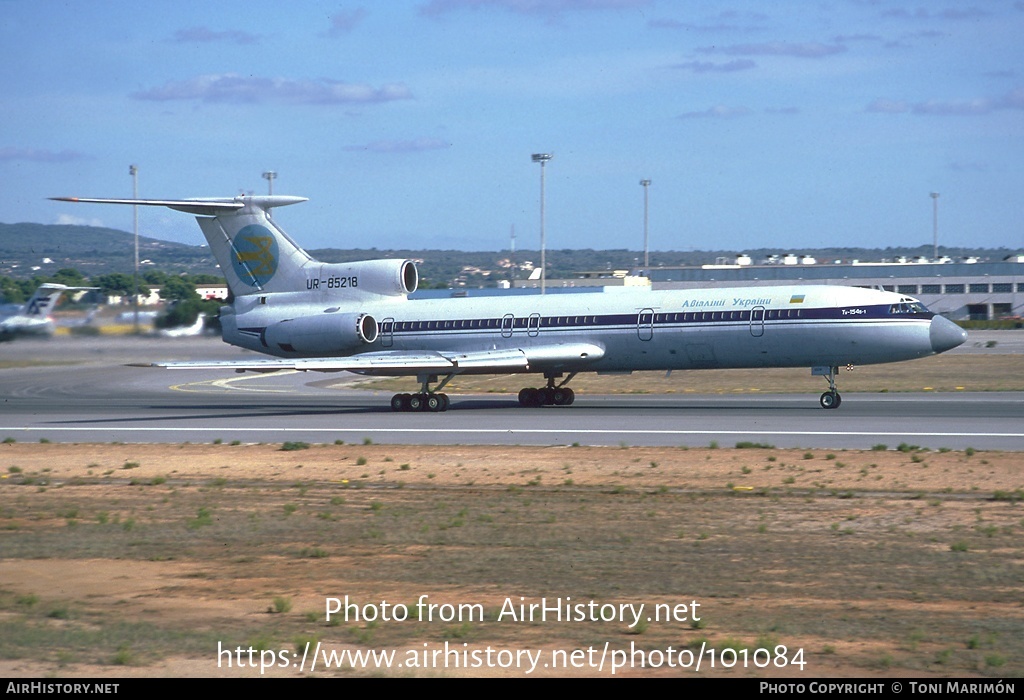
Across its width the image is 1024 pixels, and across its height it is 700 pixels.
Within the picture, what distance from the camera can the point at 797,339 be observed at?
100 feet

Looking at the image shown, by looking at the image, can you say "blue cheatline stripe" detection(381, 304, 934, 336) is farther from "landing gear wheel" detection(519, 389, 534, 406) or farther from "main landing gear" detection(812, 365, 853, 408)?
"landing gear wheel" detection(519, 389, 534, 406)

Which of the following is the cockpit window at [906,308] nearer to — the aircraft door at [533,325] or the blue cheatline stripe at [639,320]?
the blue cheatline stripe at [639,320]

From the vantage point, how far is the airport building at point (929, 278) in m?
100

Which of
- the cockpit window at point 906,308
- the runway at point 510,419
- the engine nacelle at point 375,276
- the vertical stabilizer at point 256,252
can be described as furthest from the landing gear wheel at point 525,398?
the cockpit window at point 906,308

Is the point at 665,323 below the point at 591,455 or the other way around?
the other way around

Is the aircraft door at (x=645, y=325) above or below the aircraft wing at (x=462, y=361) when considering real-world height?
above

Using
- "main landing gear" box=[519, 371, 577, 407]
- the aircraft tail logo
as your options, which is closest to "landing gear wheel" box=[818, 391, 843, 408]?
"main landing gear" box=[519, 371, 577, 407]

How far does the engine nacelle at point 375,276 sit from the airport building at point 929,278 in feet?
213

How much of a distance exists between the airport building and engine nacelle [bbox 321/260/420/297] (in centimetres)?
6505

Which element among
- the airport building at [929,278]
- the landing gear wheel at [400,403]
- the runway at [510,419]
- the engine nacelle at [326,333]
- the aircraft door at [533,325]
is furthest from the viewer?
the airport building at [929,278]

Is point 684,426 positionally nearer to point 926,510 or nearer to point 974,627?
point 926,510

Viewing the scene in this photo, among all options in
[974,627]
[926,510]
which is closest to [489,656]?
[974,627]

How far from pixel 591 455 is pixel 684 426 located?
5756 mm

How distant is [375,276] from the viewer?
36.2m
